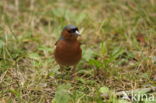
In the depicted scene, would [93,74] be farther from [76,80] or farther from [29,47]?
[29,47]

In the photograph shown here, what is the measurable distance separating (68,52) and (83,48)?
0.87 metres

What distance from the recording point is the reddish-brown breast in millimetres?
4723

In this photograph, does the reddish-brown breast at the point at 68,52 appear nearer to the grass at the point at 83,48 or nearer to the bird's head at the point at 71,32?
the bird's head at the point at 71,32

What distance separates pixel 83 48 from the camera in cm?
557

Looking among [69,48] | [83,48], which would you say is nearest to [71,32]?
[69,48]

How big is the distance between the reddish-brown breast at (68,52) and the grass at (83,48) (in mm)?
219

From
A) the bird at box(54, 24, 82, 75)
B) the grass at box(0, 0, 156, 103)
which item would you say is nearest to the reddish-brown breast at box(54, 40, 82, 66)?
the bird at box(54, 24, 82, 75)

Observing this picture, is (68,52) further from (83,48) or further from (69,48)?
(83,48)

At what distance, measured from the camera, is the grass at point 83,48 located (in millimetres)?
4266

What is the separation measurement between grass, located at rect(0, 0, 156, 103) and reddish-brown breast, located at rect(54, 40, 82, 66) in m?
0.22

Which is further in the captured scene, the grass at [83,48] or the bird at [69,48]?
the bird at [69,48]

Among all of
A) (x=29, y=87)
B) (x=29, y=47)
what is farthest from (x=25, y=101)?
(x=29, y=47)

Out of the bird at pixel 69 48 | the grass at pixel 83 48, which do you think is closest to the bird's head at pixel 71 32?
the bird at pixel 69 48

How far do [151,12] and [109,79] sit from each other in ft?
7.81
